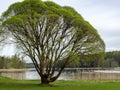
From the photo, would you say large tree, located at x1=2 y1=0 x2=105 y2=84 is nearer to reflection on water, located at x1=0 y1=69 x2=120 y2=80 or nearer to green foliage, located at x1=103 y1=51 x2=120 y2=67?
reflection on water, located at x1=0 y1=69 x2=120 y2=80

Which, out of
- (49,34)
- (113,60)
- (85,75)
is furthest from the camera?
(113,60)

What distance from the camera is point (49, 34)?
29.8m

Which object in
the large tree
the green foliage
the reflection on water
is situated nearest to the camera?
the large tree

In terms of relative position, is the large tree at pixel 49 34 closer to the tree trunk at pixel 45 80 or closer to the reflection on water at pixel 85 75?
the tree trunk at pixel 45 80

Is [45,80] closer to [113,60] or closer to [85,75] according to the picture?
[85,75]

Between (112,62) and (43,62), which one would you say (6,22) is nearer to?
(43,62)

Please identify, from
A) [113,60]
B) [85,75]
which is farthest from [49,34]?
[113,60]

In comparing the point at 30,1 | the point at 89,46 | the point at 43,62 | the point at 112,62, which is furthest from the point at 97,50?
the point at 112,62

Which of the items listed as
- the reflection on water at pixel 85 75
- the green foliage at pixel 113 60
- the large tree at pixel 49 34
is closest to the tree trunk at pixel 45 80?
the large tree at pixel 49 34

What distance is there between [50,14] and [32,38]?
2918 mm

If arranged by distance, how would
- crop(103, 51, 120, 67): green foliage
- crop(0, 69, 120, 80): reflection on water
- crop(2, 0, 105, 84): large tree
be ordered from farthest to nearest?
crop(103, 51, 120, 67): green foliage < crop(0, 69, 120, 80): reflection on water < crop(2, 0, 105, 84): large tree

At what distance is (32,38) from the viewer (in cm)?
2956

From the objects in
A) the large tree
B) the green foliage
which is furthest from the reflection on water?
the green foliage

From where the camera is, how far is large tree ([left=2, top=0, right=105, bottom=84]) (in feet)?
96.0
